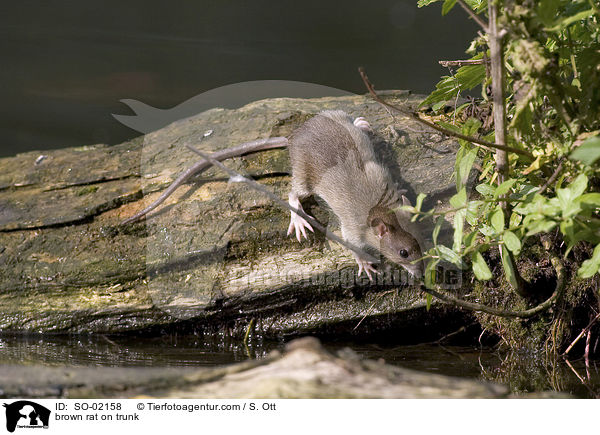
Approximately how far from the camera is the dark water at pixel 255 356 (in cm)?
330

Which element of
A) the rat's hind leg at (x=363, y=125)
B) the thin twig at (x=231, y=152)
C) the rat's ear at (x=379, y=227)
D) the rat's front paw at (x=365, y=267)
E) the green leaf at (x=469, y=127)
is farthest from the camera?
the rat's hind leg at (x=363, y=125)

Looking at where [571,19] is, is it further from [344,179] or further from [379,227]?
[344,179]

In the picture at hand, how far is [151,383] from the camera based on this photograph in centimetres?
200

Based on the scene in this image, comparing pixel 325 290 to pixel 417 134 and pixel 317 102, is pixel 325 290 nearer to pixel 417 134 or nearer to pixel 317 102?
pixel 417 134

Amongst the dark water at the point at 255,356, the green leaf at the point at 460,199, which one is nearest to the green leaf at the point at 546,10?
the green leaf at the point at 460,199

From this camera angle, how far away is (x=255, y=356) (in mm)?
3807

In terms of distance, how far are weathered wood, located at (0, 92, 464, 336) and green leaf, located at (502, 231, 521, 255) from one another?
166 centimetres

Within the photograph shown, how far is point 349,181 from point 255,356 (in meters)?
1.46

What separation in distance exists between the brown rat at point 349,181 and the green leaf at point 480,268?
1.70m

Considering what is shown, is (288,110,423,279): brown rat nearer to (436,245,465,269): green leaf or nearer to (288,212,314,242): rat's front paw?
(288,212,314,242): rat's front paw

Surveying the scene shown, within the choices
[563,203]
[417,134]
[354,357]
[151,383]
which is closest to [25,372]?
[151,383]

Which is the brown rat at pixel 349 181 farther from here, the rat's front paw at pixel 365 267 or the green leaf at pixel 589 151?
the green leaf at pixel 589 151
